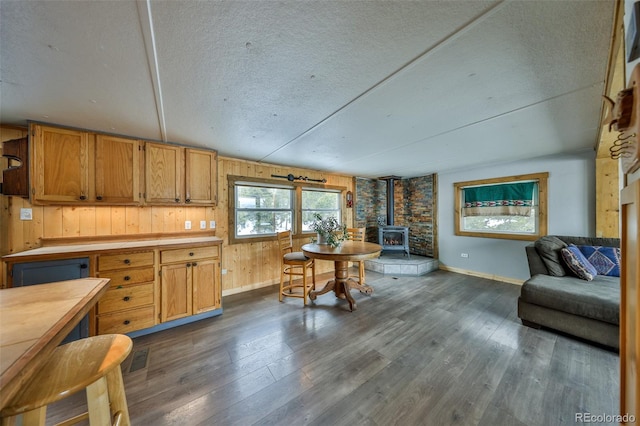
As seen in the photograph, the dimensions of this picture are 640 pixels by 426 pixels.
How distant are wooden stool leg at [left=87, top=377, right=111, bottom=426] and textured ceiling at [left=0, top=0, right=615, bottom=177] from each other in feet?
5.58

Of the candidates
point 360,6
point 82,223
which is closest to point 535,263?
point 360,6

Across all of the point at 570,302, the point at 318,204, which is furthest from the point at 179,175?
the point at 570,302

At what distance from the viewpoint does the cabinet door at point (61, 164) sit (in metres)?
2.14

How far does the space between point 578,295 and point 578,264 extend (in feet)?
2.28

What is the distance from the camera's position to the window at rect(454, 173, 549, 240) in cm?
375

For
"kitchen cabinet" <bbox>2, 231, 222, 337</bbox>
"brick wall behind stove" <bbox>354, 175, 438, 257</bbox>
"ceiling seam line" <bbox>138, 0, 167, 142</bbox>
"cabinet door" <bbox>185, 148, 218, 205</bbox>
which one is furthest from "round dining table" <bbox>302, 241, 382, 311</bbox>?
"brick wall behind stove" <bbox>354, 175, 438, 257</bbox>

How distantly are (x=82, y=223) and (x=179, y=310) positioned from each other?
1.49 meters

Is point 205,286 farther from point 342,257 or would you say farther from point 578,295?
point 578,295

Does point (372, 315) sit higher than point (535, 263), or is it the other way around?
point (535, 263)

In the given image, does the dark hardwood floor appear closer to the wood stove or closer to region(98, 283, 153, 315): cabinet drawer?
region(98, 283, 153, 315): cabinet drawer

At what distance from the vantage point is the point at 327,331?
2.40 meters

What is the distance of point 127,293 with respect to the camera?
2289 millimetres

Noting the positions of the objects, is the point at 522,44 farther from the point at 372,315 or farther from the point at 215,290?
Answer: the point at 215,290

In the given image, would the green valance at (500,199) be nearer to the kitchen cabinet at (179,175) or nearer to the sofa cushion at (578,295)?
the sofa cushion at (578,295)
